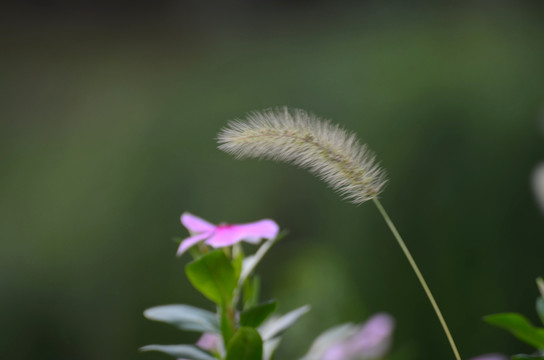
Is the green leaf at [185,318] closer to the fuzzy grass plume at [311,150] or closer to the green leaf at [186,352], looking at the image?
the green leaf at [186,352]

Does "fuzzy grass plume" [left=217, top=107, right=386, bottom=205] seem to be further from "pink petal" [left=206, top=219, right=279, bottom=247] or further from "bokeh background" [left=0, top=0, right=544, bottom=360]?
"bokeh background" [left=0, top=0, right=544, bottom=360]

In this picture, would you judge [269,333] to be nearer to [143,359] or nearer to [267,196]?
[267,196]

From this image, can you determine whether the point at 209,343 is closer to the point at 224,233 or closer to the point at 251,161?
the point at 224,233

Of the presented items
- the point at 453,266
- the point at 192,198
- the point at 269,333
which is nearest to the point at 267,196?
the point at 192,198

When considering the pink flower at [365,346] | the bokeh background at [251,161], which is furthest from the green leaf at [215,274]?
the bokeh background at [251,161]

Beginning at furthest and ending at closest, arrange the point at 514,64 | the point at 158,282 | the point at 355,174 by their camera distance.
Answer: the point at 514,64 → the point at 158,282 → the point at 355,174

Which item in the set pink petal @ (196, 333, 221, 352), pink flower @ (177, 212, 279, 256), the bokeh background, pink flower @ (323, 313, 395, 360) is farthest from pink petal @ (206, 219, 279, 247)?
the bokeh background
